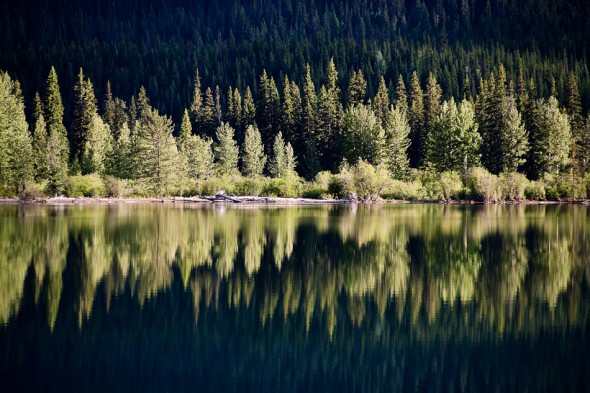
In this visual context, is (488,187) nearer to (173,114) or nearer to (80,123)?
(80,123)

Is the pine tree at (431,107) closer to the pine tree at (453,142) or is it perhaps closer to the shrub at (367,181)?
the pine tree at (453,142)

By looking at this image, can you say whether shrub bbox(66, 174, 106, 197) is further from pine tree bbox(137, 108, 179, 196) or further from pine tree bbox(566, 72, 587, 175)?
pine tree bbox(566, 72, 587, 175)

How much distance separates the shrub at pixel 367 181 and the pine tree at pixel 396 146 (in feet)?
32.5

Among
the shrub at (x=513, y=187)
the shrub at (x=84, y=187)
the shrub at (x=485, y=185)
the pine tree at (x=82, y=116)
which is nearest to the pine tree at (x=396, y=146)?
the shrub at (x=485, y=185)

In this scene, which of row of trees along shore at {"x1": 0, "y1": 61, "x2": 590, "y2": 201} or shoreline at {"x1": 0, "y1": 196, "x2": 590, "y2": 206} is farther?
row of trees along shore at {"x1": 0, "y1": 61, "x2": 590, "y2": 201}

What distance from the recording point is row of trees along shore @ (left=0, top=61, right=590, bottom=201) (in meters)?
71.8

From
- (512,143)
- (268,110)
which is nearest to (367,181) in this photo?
(512,143)

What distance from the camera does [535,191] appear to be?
7094 centimetres

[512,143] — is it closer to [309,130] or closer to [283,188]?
[283,188]

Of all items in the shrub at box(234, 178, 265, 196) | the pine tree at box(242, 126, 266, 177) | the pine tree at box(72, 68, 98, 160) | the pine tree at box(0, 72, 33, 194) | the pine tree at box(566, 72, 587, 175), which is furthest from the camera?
the pine tree at box(72, 68, 98, 160)

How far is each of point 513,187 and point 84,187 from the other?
44.0 m

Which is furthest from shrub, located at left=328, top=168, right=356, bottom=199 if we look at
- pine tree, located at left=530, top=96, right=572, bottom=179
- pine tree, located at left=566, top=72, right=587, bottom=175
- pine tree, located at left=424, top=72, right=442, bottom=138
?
pine tree, located at left=566, top=72, right=587, bottom=175

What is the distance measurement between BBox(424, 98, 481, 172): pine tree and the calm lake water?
1882 inches

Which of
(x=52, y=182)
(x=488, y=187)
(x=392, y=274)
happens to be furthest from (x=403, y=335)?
(x=52, y=182)
